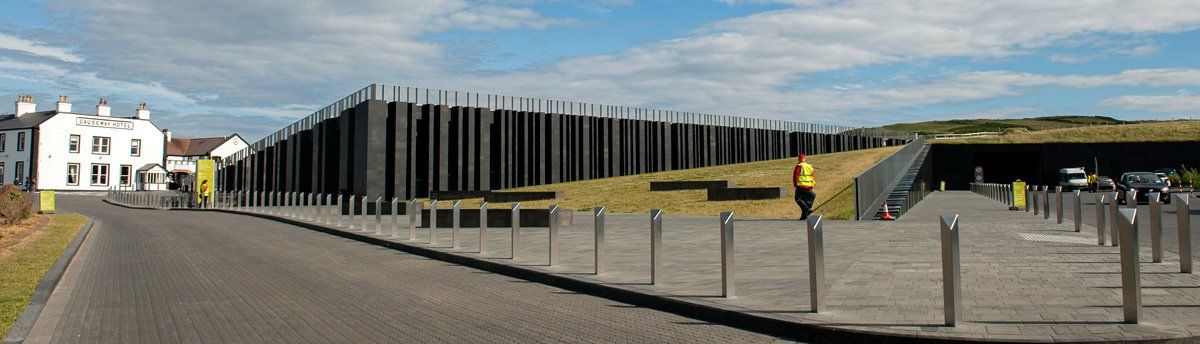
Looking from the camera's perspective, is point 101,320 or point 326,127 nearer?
point 101,320

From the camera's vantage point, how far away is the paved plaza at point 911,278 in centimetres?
562

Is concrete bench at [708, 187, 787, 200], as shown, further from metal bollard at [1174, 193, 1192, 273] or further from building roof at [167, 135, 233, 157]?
building roof at [167, 135, 233, 157]

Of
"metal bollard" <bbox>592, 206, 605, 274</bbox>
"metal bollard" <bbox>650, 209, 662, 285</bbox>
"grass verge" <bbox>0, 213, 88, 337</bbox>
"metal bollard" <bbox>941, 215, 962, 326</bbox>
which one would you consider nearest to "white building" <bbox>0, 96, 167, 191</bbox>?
"grass verge" <bbox>0, 213, 88, 337</bbox>

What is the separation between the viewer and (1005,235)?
45.9ft

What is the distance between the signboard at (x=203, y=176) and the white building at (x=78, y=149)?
31339 mm

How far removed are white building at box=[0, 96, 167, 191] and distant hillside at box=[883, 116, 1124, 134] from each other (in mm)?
122640

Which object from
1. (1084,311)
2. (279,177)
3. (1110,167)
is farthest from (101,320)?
(1110,167)

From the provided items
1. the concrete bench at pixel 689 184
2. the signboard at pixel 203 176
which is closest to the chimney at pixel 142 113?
the signboard at pixel 203 176

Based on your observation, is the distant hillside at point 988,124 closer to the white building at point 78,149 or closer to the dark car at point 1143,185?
the dark car at point 1143,185

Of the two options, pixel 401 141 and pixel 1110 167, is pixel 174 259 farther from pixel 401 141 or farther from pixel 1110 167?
pixel 1110 167

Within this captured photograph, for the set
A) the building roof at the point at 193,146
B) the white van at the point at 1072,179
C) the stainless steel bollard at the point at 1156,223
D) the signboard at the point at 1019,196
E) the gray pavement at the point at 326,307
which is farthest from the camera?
the building roof at the point at 193,146

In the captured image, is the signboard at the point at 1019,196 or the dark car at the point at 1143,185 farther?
the dark car at the point at 1143,185

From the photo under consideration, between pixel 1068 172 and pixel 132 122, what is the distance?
76387 mm

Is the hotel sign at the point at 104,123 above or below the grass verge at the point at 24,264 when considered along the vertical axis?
above
